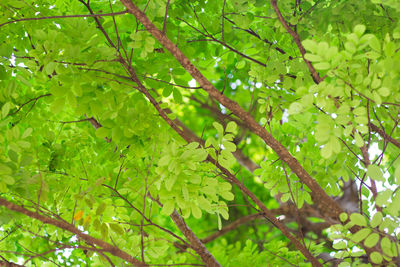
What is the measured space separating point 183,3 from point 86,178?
1.32m

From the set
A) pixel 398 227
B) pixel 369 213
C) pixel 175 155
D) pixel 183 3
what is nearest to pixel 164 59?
pixel 183 3

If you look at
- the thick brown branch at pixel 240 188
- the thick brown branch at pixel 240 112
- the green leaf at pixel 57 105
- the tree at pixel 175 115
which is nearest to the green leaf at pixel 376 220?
the tree at pixel 175 115

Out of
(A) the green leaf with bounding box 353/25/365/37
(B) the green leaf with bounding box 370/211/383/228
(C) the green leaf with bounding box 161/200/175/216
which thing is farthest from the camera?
(C) the green leaf with bounding box 161/200/175/216

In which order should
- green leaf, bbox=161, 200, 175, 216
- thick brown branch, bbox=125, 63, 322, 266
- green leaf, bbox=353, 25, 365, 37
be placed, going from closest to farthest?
green leaf, bbox=353, 25, 365, 37 < green leaf, bbox=161, 200, 175, 216 < thick brown branch, bbox=125, 63, 322, 266

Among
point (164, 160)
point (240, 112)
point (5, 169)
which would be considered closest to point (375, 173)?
point (240, 112)

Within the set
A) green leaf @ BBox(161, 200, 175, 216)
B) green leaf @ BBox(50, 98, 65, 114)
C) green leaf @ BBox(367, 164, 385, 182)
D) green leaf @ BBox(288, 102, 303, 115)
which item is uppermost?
green leaf @ BBox(50, 98, 65, 114)

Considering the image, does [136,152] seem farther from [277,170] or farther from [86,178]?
[277,170]

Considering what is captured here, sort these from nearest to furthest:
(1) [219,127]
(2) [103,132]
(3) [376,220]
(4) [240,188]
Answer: (3) [376,220] < (1) [219,127] < (2) [103,132] < (4) [240,188]

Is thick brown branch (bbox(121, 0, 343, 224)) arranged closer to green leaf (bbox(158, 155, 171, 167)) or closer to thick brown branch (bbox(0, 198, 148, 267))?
green leaf (bbox(158, 155, 171, 167))

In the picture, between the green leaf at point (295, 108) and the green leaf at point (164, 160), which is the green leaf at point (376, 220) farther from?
the green leaf at point (164, 160)

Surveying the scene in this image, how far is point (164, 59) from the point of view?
249cm

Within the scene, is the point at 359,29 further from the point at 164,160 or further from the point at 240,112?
the point at 164,160

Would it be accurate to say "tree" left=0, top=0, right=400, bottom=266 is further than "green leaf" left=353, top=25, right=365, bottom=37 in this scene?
Yes

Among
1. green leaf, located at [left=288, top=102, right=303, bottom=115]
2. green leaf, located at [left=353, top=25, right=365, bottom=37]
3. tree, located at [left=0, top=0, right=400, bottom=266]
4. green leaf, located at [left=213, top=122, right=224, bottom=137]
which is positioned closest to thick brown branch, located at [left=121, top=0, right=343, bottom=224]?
tree, located at [left=0, top=0, right=400, bottom=266]
